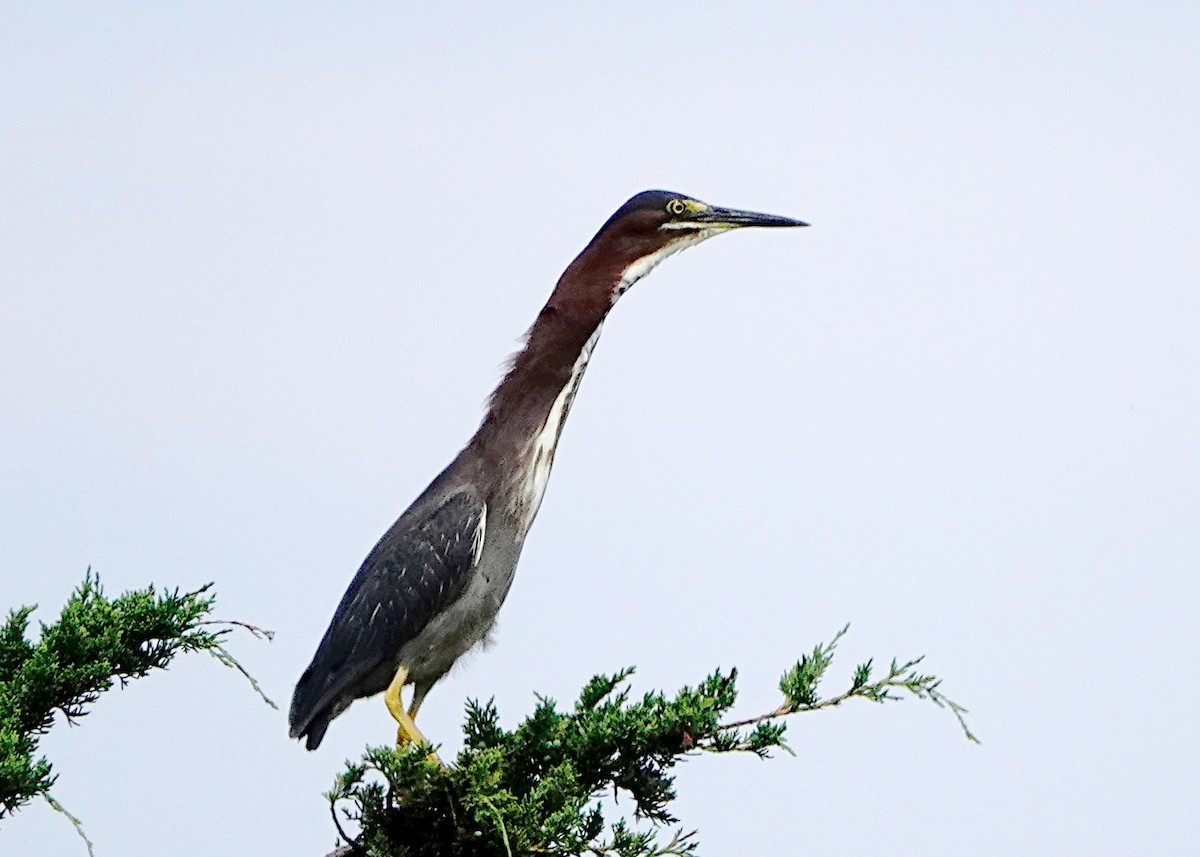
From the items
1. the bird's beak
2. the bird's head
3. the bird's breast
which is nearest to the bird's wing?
the bird's breast

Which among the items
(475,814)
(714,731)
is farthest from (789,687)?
(475,814)

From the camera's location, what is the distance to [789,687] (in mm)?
3699

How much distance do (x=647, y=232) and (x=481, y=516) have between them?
1.17 m

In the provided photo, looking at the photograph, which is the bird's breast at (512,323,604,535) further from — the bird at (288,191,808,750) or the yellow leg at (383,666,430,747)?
the yellow leg at (383,666,430,747)

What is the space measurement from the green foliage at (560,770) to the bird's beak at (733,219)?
188 centimetres

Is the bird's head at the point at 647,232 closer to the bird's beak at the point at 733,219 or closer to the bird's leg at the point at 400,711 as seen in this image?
the bird's beak at the point at 733,219

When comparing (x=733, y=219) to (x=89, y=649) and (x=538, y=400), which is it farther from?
(x=89, y=649)

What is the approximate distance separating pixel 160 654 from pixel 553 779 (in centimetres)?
118

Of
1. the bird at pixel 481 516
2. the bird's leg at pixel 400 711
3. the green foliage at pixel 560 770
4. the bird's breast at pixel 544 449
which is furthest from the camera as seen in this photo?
the bird's breast at pixel 544 449

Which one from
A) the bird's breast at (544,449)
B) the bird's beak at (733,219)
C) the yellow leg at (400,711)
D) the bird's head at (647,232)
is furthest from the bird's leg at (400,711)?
the bird's beak at (733,219)

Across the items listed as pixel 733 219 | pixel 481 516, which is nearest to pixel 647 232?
pixel 733 219

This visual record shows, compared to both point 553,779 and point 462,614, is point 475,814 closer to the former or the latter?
point 553,779

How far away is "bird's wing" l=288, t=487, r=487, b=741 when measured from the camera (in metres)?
4.70

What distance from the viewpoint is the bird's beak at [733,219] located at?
5094 mm
